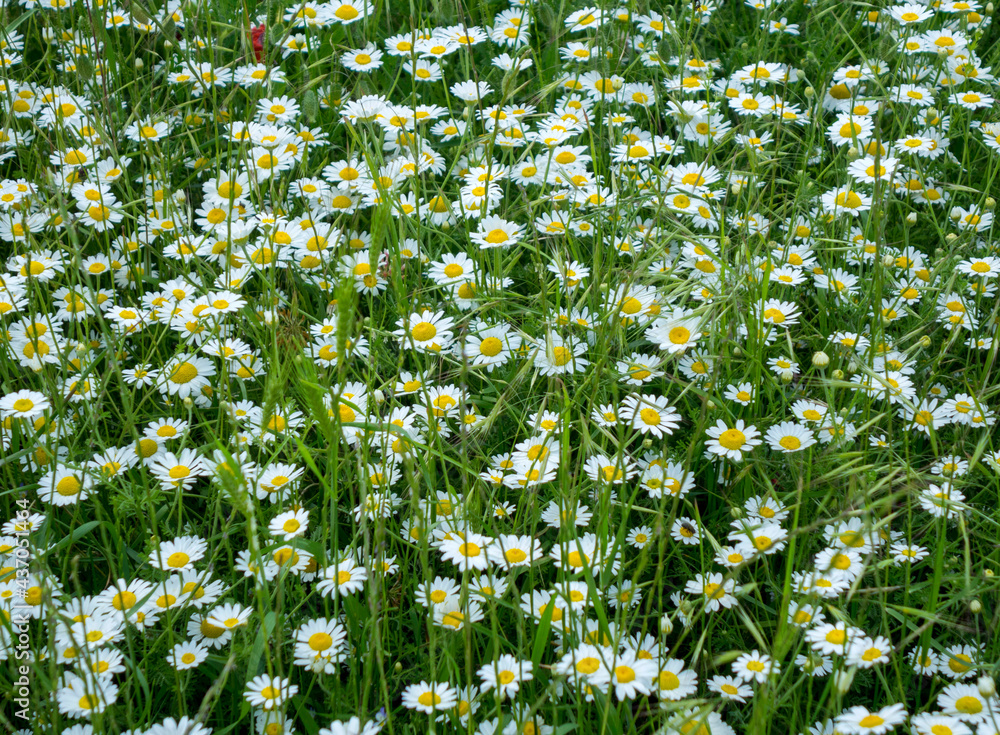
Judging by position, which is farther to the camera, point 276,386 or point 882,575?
point 882,575

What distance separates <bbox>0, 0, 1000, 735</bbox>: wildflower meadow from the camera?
1.54 metres

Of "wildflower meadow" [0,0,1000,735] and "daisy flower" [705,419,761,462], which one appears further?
"daisy flower" [705,419,761,462]

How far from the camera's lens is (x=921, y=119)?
3.03m

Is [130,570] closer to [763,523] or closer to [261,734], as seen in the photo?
[261,734]

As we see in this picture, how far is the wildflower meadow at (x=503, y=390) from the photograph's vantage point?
1.54m

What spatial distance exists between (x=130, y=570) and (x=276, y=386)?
2.98 ft

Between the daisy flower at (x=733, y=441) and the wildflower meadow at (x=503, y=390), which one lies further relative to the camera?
the daisy flower at (x=733, y=441)

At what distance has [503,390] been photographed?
7.38ft

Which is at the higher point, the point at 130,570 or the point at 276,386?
the point at 276,386

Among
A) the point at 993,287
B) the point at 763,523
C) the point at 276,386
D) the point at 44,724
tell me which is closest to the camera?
the point at 276,386

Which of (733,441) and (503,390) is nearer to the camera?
(733,441)

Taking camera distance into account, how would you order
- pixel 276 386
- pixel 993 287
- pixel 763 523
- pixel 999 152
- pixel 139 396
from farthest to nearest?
pixel 999 152, pixel 993 287, pixel 139 396, pixel 763 523, pixel 276 386

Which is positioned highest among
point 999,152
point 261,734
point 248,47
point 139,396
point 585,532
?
point 248,47

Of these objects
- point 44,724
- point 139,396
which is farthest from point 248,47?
point 44,724
